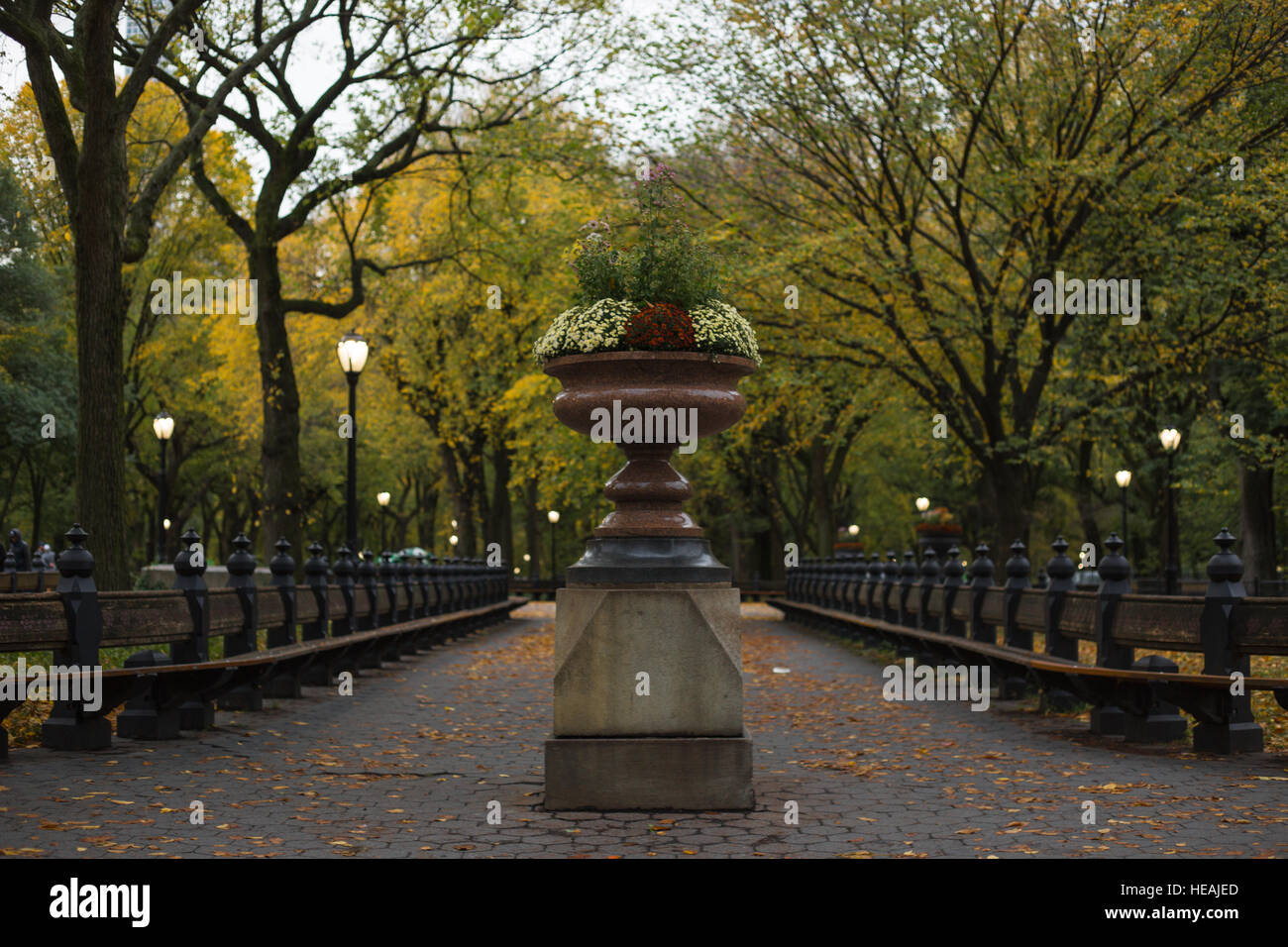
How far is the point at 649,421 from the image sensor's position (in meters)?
7.59

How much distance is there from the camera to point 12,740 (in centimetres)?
916

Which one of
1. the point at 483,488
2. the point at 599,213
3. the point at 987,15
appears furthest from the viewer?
the point at 483,488

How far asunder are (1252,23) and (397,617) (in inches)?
571

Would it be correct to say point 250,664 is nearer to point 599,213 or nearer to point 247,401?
point 599,213

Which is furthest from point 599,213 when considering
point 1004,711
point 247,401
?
point 247,401

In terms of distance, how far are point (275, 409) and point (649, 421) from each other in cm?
1514

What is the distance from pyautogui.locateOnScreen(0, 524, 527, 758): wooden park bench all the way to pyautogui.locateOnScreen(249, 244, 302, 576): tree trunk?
5.61 meters

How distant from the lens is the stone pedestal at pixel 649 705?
22.9 ft

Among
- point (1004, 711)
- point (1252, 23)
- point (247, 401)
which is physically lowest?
point (1004, 711)

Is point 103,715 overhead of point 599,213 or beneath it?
beneath

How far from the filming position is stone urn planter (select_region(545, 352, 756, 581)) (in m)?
7.44

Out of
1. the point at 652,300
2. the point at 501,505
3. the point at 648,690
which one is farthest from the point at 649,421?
the point at 501,505

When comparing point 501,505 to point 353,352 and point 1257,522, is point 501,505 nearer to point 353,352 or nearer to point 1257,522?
point 1257,522

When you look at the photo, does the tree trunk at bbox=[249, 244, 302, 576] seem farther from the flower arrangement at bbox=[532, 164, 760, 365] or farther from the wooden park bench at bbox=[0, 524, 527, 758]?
the flower arrangement at bbox=[532, 164, 760, 365]
